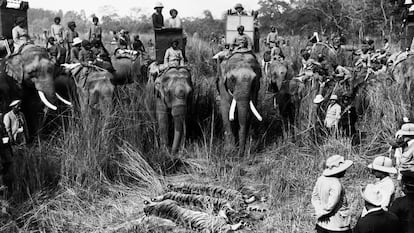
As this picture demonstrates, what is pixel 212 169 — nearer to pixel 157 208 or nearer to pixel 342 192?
pixel 157 208

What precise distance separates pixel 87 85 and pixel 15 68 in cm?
119

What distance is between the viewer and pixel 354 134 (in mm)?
8438

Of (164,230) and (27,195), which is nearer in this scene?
(164,230)

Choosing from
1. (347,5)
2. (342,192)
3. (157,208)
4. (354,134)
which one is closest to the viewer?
(342,192)

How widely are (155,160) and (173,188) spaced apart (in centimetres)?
102

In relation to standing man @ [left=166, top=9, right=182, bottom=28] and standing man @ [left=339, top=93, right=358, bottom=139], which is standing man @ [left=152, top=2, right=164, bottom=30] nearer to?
standing man @ [left=166, top=9, right=182, bottom=28]

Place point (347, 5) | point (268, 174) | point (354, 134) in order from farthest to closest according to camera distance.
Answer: point (347, 5) < point (354, 134) < point (268, 174)

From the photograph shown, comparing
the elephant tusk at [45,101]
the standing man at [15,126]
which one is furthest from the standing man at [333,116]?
the standing man at [15,126]

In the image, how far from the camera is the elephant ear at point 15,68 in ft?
30.5

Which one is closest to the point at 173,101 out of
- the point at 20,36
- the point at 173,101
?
the point at 173,101

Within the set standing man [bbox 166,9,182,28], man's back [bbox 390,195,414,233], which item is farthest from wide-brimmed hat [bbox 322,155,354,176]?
standing man [bbox 166,9,182,28]

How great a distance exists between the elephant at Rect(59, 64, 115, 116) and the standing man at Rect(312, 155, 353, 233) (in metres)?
4.67

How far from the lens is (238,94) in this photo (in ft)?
28.6

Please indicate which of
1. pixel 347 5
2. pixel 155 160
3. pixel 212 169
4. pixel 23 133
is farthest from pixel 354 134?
pixel 347 5
